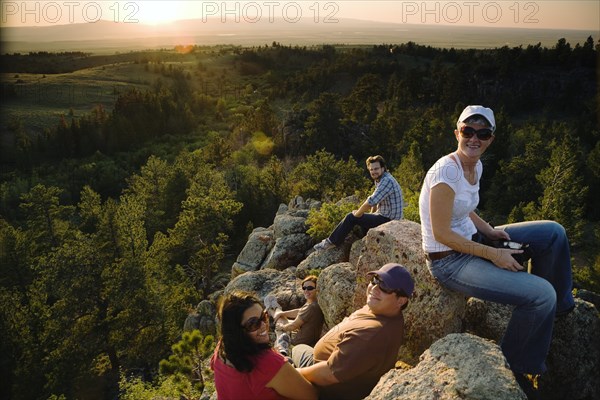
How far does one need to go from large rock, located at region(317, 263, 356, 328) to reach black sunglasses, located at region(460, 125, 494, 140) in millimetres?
3973

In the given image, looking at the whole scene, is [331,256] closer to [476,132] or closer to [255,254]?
[476,132]

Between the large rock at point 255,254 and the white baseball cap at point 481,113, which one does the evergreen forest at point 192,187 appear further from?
the white baseball cap at point 481,113

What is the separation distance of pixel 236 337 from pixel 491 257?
2987mm

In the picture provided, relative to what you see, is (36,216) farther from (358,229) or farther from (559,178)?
(559,178)

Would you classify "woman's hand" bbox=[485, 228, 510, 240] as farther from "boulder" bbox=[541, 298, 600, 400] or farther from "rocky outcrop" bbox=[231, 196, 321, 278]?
"rocky outcrop" bbox=[231, 196, 321, 278]

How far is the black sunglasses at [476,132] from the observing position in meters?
5.11

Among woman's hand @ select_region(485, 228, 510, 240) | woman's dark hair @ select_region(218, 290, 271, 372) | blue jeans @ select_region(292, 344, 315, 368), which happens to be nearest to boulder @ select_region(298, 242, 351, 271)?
blue jeans @ select_region(292, 344, 315, 368)

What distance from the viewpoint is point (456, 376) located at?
14.7 feet

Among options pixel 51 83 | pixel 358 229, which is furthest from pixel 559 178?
pixel 51 83

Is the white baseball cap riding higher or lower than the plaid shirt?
higher

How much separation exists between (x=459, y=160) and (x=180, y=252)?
3577 centimetres

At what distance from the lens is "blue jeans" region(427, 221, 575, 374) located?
4.76 meters

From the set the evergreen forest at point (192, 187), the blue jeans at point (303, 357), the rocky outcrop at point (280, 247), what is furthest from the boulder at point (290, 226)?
the blue jeans at point (303, 357)

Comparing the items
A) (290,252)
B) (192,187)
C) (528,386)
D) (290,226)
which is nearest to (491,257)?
(528,386)
